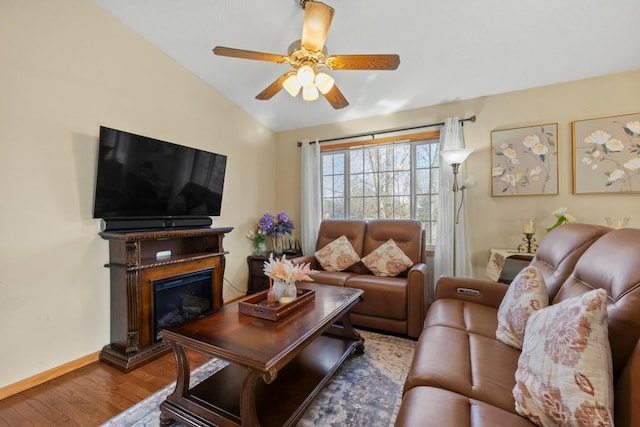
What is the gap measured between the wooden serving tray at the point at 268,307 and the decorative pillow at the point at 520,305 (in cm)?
113

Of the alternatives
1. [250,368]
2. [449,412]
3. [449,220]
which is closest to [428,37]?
[449,220]

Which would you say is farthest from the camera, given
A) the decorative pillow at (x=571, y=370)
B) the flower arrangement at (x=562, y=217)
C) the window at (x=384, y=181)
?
the window at (x=384, y=181)

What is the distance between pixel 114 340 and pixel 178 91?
2398 millimetres

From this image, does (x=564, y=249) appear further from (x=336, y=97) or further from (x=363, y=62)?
(x=336, y=97)

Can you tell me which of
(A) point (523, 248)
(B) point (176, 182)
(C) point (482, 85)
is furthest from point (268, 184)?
(A) point (523, 248)

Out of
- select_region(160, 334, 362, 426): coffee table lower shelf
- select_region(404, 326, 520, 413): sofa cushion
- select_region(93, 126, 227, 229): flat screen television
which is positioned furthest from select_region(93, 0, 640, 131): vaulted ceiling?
select_region(160, 334, 362, 426): coffee table lower shelf

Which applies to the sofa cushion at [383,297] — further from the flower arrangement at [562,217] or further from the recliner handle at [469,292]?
the flower arrangement at [562,217]

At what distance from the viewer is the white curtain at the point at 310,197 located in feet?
12.9

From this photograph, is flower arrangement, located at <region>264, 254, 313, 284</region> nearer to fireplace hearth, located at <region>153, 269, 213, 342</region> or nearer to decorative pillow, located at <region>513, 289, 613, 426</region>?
fireplace hearth, located at <region>153, 269, 213, 342</region>

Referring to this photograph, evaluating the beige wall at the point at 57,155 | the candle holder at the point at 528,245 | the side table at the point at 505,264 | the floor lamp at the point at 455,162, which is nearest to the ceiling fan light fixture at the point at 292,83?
the beige wall at the point at 57,155

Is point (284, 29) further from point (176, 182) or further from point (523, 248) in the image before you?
point (523, 248)

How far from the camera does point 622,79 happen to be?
2570 millimetres

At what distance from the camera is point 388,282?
102 inches

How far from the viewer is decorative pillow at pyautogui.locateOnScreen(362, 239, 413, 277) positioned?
9.48ft
